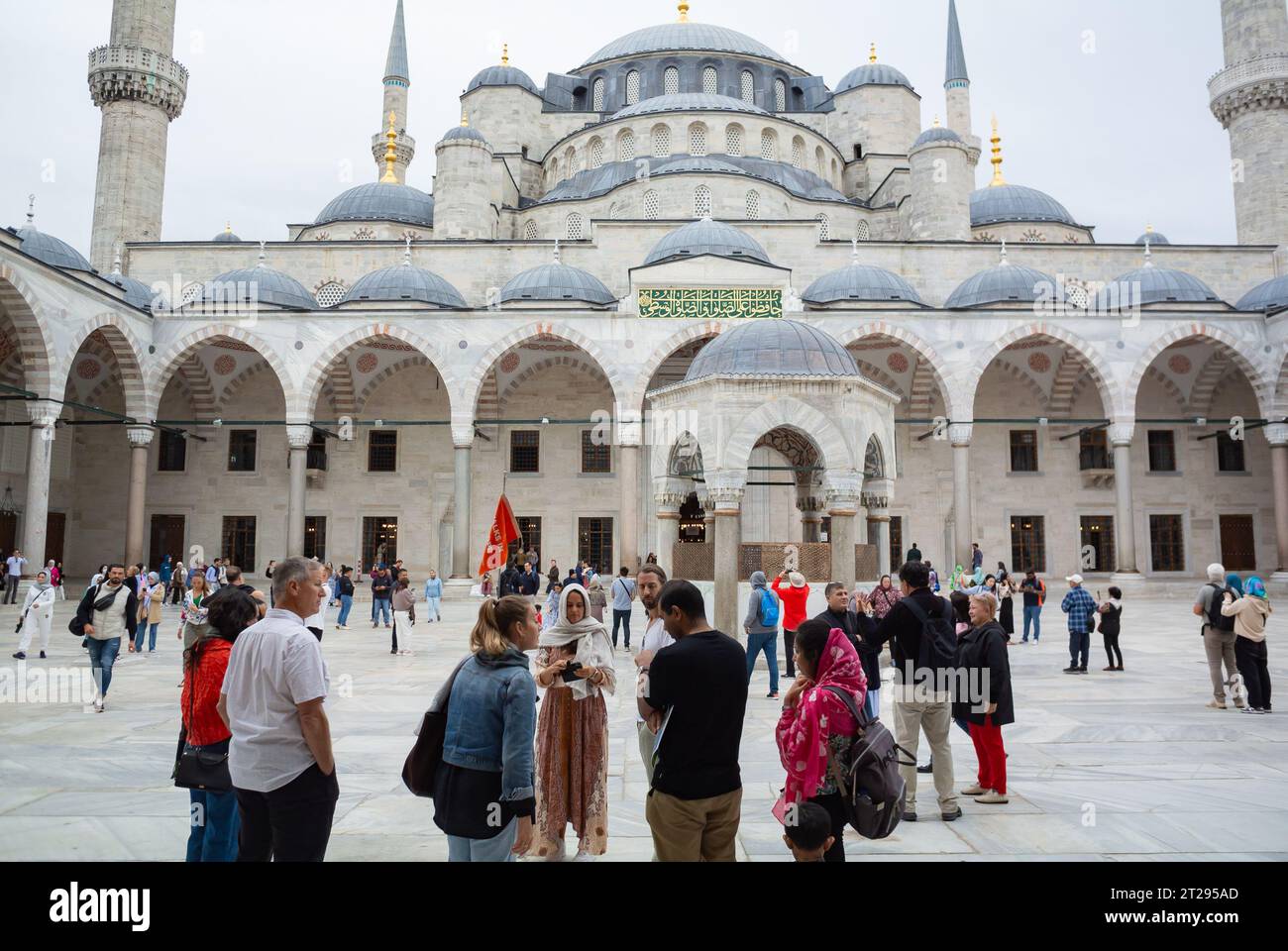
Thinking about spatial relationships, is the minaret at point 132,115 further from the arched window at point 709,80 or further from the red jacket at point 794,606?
the red jacket at point 794,606

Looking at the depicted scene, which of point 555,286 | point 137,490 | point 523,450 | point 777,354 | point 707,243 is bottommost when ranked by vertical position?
point 137,490

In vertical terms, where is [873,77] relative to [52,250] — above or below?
above

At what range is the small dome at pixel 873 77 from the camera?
2670 centimetres

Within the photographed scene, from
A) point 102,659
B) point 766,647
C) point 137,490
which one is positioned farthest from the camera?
point 137,490

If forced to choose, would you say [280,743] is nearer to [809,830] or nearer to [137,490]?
[809,830]

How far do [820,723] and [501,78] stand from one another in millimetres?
28081

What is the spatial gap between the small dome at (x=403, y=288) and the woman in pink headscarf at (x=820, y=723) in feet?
54.7

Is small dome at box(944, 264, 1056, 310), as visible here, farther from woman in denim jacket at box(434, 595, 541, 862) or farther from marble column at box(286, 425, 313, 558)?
woman in denim jacket at box(434, 595, 541, 862)

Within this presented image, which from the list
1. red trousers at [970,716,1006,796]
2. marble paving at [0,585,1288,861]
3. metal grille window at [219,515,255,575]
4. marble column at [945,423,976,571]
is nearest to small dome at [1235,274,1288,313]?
marble column at [945,423,976,571]

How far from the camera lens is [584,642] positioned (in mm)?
3283

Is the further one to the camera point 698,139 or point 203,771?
point 698,139

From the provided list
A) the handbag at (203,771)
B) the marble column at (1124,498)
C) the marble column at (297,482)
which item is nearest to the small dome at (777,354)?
the handbag at (203,771)

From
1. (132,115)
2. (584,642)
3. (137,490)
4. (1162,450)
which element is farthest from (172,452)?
(1162,450)

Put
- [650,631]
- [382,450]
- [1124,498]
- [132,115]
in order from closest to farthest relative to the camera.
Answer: [650,631] < [1124,498] < [132,115] < [382,450]
